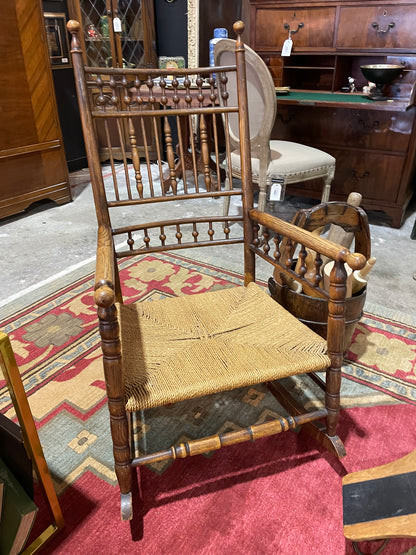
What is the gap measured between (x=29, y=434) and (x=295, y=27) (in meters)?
3.73

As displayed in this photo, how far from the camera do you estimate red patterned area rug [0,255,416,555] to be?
3.62ft

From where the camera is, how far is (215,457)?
1.33 metres

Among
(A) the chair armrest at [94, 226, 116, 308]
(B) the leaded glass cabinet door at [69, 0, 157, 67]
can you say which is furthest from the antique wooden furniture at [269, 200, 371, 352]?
(B) the leaded glass cabinet door at [69, 0, 157, 67]

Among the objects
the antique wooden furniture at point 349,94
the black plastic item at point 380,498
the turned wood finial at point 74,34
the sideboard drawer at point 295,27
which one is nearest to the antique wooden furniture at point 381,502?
the black plastic item at point 380,498

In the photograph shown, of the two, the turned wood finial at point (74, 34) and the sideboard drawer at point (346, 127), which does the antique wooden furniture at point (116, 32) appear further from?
the turned wood finial at point (74, 34)

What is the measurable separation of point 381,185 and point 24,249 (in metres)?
2.53

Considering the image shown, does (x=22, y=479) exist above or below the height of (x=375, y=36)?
below

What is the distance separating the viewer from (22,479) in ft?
3.26

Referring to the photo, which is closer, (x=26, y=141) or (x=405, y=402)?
(x=405, y=402)

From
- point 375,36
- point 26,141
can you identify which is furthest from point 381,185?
point 26,141

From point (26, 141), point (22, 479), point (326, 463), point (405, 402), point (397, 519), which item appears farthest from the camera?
point (26, 141)

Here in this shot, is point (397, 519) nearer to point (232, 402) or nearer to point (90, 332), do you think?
point (232, 402)

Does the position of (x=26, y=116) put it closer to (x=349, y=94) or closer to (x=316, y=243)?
(x=349, y=94)

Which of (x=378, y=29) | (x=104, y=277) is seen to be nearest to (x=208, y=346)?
(x=104, y=277)
